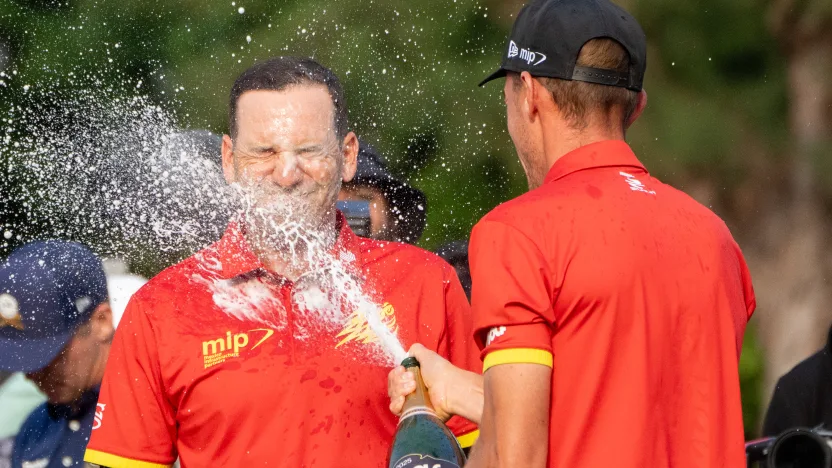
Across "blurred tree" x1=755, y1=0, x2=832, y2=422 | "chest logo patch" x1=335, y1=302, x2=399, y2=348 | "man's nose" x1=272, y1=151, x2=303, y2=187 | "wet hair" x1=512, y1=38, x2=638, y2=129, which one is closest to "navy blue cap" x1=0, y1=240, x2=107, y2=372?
"man's nose" x1=272, y1=151, x2=303, y2=187

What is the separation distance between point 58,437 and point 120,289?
74 cm

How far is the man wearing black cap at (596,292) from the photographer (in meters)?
2.18

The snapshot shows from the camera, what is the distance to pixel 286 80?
10.4ft

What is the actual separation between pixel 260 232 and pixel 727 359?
1348 millimetres

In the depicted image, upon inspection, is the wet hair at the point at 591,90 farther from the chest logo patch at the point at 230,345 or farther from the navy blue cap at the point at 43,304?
the navy blue cap at the point at 43,304

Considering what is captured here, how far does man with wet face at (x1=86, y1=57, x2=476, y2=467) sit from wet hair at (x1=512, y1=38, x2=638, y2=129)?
0.87 meters

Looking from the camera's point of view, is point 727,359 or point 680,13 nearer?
point 727,359

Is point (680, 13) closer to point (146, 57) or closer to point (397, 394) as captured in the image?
point (146, 57)

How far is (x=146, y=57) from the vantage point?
784 cm

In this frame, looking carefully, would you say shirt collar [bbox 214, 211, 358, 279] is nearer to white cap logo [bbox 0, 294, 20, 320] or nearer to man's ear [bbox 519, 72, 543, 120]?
man's ear [bbox 519, 72, 543, 120]

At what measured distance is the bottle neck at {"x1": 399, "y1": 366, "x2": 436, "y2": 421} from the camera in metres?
2.70

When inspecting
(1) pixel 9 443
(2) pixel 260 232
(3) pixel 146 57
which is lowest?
(1) pixel 9 443

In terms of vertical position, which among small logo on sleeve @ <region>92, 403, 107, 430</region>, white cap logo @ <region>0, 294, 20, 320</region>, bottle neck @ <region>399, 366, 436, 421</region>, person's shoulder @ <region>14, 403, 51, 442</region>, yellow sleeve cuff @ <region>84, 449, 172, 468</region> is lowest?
person's shoulder @ <region>14, 403, 51, 442</region>

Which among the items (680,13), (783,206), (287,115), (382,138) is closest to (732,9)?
(680,13)
